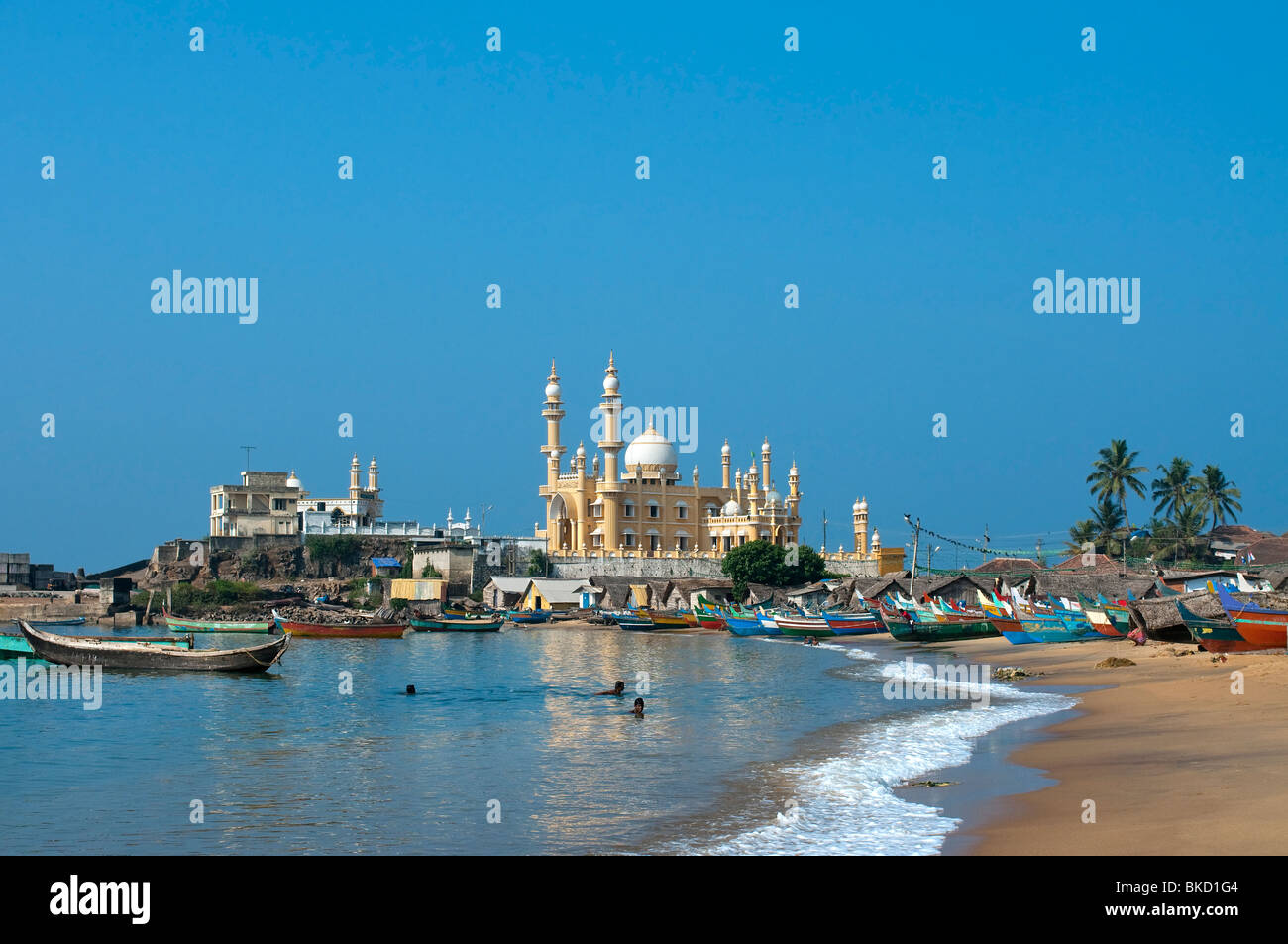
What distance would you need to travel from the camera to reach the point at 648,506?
319 ft

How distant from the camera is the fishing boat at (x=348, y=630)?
66312 millimetres

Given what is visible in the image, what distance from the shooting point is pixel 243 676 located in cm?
4128

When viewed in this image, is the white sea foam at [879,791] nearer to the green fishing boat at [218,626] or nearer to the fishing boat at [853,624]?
the fishing boat at [853,624]

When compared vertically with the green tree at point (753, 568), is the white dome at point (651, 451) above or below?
above

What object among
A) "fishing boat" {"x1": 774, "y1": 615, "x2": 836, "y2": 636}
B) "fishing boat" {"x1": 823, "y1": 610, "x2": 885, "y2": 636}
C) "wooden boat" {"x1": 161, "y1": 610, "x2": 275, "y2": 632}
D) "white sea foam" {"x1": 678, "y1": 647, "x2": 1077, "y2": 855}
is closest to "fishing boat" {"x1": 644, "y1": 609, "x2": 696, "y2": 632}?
"fishing boat" {"x1": 774, "y1": 615, "x2": 836, "y2": 636}

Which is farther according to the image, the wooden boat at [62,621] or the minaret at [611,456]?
the minaret at [611,456]

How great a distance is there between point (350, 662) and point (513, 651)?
27.3ft

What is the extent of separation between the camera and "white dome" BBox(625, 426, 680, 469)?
102312mm

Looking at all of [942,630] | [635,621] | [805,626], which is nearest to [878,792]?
[942,630]

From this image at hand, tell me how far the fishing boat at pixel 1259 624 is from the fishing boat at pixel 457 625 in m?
45.6

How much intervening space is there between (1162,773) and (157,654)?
3255 centimetres

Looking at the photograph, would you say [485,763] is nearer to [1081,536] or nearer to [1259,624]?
[1259,624]

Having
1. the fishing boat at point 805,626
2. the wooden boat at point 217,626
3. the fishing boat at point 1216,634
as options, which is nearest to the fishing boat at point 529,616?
the wooden boat at point 217,626
